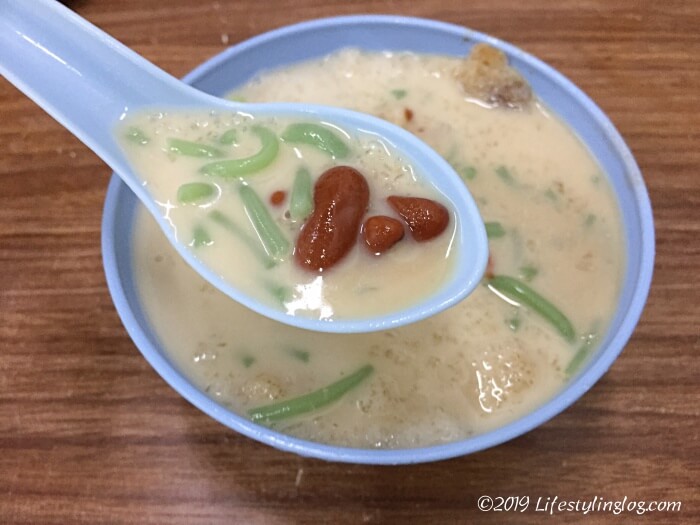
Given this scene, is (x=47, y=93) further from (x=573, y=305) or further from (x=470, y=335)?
(x=573, y=305)

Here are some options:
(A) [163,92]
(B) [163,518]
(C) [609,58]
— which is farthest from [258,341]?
(C) [609,58]

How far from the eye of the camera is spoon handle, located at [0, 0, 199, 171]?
0.93 metres

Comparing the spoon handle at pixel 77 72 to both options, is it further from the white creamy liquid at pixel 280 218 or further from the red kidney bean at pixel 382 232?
the red kidney bean at pixel 382 232

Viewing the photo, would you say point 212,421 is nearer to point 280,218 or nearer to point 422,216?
point 280,218

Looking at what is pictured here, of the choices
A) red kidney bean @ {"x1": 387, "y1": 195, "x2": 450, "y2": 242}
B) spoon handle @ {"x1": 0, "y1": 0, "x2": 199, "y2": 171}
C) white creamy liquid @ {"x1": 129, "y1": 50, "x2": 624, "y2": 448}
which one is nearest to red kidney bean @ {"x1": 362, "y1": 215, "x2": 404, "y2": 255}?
red kidney bean @ {"x1": 387, "y1": 195, "x2": 450, "y2": 242}

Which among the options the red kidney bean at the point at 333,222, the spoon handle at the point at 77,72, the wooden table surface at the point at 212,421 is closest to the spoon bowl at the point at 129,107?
the spoon handle at the point at 77,72

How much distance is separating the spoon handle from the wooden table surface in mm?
390

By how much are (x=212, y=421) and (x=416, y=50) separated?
914 mm

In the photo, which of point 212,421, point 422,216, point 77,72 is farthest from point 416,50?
point 212,421

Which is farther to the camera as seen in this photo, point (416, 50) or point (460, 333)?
point (416, 50)

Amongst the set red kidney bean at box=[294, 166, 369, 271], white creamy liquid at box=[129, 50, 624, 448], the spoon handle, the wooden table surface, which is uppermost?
the spoon handle

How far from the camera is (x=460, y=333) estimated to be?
1036 millimetres

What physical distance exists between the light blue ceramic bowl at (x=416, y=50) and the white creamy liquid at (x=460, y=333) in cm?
4

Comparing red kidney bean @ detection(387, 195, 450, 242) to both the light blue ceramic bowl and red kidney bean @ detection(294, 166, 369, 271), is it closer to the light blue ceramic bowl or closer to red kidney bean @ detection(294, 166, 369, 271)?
red kidney bean @ detection(294, 166, 369, 271)
